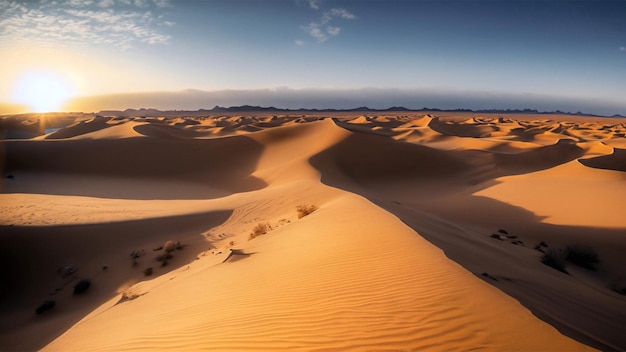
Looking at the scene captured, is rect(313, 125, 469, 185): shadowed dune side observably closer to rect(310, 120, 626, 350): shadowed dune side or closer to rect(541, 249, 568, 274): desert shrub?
rect(310, 120, 626, 350): shadowed dune side

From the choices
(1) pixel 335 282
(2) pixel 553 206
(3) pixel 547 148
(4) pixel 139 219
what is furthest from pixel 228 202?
(3) pixel 547 148

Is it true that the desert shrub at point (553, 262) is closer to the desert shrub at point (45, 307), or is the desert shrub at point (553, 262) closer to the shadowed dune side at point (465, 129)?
the desert shrub at point (45, 307)

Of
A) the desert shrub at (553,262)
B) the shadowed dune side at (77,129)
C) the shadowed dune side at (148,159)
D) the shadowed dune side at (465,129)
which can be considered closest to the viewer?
the desert shrub at (553,262)

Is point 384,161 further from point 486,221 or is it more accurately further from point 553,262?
point 553,262

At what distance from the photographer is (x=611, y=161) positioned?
2489cm

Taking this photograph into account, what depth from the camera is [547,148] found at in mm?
30938

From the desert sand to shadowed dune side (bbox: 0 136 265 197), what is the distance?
42 cm

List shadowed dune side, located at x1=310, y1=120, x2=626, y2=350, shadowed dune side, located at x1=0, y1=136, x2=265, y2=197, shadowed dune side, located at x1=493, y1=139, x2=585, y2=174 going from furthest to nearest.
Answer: shadowed dune side, located at x1=493, y1=139, x2=585, y2=174 → shadowed dune side, located at x1=0, y1=136, x2=265, y2=197 → shadowed dune side, located at x1=310, y1=120, x2=626, y2=350

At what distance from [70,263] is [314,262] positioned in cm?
880

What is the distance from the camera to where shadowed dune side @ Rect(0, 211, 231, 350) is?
7781mm

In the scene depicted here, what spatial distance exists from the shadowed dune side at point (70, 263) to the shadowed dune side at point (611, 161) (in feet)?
87.5

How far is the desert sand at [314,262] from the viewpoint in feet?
12.4

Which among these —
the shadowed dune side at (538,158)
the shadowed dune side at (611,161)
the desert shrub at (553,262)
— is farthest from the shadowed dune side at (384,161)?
the desert shrub at (553,262)

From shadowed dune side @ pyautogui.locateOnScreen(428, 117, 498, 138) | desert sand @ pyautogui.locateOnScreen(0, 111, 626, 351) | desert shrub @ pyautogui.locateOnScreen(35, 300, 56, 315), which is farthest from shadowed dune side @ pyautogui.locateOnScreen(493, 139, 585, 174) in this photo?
desert shrub @ pyautogui.locateOnScreen(35, 300, 56, 315)
